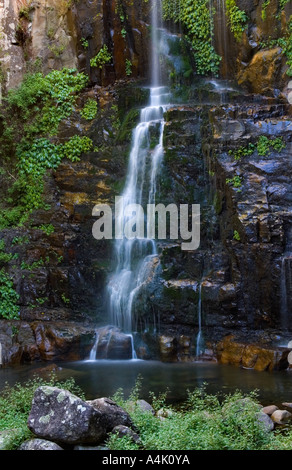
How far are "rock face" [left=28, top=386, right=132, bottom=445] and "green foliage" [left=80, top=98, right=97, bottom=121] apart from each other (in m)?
11.3

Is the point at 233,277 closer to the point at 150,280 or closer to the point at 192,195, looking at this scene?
the point at 150,280

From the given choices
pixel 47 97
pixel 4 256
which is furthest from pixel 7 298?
pixel 47 97

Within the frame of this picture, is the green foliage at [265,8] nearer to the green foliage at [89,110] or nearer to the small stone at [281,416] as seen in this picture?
the green foliage at [89,110]

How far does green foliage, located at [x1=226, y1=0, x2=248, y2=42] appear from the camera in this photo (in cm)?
1428

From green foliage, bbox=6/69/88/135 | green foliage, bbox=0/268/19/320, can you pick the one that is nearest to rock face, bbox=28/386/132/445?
green foliage, bbox=0/268/19/320

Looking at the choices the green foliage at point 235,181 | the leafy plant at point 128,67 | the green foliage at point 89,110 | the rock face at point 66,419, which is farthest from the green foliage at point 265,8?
the rock face at point 66,419

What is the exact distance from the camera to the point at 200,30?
15.4 metres

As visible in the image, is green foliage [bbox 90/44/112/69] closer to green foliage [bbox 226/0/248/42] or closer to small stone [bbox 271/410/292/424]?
green foliage [bbox 226/0/248/42]

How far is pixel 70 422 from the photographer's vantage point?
4668 millimetres

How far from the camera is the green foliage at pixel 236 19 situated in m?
14.3

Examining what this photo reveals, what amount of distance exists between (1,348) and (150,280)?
3.78 meters

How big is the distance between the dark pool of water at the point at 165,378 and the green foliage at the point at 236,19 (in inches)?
414

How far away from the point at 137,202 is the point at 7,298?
4.34 meters

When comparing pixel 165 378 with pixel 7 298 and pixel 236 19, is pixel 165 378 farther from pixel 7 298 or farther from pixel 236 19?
pixel 236 19
